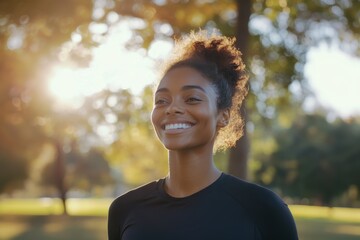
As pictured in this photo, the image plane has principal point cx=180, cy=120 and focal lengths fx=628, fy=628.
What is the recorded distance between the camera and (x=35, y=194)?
345 ft

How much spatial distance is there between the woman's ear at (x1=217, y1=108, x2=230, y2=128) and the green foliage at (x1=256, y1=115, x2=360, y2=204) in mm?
51460

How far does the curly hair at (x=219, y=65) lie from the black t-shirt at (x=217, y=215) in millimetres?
332

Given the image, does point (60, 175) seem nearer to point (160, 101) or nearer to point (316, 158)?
point (316, 158)

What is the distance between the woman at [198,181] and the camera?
8.54 ft

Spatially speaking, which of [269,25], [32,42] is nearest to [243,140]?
[269,25]

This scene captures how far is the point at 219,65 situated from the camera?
288 cm

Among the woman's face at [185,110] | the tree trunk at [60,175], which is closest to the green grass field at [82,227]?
the tree trunk at [60,175]

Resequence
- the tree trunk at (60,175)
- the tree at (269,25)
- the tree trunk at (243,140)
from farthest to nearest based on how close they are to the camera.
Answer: the tree trunk at (60,175) < the tree at (269,25) < the tree trunk at (243,140)

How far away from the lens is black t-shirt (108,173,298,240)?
8.48ft

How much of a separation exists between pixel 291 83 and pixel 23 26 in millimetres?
6912

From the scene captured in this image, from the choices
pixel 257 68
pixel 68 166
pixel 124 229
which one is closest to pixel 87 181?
pixel 68 166

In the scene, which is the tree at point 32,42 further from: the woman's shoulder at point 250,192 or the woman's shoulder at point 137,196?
the woman's shoulder at point 250,192

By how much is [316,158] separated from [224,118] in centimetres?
5279

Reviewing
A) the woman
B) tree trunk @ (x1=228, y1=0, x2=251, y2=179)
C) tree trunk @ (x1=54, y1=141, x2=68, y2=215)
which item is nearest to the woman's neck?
the woman
